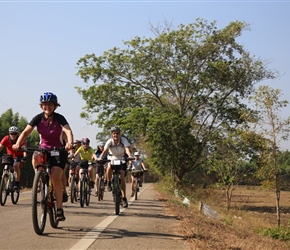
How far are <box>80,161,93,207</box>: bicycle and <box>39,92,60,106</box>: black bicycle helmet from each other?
583 cm

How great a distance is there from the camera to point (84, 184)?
44.3 ft

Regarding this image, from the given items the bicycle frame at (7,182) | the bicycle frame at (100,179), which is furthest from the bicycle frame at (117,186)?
the bicycle frame at (100,179)

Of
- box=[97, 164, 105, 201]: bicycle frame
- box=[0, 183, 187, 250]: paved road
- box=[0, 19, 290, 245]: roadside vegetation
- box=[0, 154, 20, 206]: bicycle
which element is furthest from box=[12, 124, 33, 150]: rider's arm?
box=[0, 19, 290, 245]: roadside vegetation

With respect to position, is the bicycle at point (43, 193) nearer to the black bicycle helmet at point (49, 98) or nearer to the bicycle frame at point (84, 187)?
the black bicycle helmet at point (49, 98)

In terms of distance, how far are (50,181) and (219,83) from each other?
33.5 meters

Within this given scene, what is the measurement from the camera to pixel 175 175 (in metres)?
39.7

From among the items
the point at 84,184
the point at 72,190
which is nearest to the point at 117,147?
the point at 84,184

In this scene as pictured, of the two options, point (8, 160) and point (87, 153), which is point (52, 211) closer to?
point (8, 160)

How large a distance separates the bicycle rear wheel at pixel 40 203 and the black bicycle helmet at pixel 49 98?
1097 millimetres

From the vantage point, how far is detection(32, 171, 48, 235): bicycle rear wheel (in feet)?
23.4

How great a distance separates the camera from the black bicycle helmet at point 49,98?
7607 millimetres

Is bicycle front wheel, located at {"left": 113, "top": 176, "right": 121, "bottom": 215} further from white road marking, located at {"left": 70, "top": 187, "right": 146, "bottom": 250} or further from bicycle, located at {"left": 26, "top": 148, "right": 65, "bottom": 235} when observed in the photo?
bicycle, located at {"left": 26, "top": 148, "right": 65, "bottom": 235}

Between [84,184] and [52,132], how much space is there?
600 cm

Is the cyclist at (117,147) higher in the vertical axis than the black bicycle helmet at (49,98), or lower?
lower
